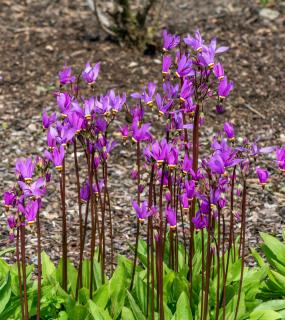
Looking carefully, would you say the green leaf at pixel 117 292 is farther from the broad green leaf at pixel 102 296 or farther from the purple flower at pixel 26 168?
the purple flower at pixel 26 168

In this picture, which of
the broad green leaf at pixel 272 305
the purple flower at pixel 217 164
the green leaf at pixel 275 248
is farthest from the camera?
the green leaf at pixel 275 248

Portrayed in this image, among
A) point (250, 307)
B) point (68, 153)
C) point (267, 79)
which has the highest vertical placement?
point (267, 79)

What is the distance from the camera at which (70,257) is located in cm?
499

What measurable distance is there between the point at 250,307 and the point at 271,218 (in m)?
1.69

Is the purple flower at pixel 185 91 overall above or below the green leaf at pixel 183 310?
above

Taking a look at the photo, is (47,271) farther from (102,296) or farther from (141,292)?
(141,292)

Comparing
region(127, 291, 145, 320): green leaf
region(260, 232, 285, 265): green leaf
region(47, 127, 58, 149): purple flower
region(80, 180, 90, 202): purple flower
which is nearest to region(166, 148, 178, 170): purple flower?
region(47, 127, 58, 149): purple flower

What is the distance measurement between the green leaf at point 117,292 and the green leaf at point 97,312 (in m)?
0.25

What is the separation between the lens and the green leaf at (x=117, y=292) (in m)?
3.74

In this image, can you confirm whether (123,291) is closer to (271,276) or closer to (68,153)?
(271,276)

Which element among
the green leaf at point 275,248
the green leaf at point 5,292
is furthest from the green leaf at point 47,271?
the green leaf at point 275,248

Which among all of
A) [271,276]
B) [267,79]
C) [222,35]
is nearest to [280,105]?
[267,79]

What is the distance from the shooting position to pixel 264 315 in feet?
12.2

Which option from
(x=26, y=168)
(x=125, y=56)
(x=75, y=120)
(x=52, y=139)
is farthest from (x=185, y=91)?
(x=125, y=56)
